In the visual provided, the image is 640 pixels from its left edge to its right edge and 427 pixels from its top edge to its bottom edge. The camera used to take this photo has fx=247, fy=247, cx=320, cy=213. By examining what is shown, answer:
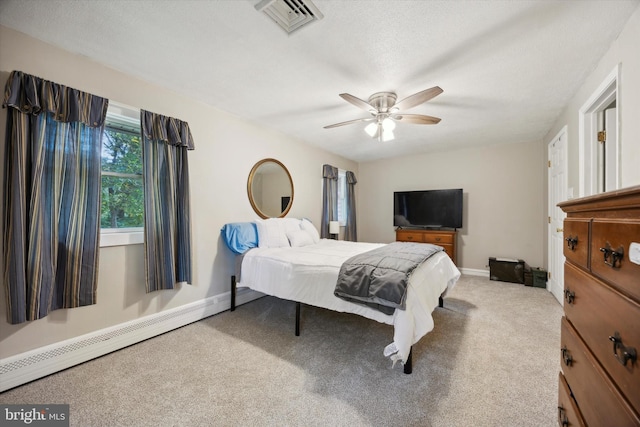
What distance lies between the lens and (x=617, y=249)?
0.69m

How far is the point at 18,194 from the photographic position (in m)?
1.62

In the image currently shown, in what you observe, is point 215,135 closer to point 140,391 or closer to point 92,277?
point 92,277

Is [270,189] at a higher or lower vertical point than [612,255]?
higher

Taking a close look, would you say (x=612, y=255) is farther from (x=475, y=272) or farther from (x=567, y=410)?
(x=475, y=272)

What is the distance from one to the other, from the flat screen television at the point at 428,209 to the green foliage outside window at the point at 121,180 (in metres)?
4.39

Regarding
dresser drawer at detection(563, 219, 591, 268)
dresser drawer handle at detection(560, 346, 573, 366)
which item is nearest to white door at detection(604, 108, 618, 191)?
dresser drawer at detection(563, 219, 591, 268)

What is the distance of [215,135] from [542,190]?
508 centimetres

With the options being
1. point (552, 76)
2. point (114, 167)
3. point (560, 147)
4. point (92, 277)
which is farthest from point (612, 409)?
point (560, 147)

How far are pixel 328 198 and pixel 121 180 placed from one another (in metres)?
3.12

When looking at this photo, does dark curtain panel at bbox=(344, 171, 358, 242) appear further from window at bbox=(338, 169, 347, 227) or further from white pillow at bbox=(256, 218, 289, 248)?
white pillow at bbox=(256, 218, 289, 248)

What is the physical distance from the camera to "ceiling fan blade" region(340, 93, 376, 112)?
2137 millimetres

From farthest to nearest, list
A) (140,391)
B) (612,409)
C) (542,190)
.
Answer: (542,190) → (140,391) → (612,409)

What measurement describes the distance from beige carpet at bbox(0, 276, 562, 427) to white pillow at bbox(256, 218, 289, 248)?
93 centimetres

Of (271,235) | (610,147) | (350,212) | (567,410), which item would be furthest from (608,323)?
(350,212)
